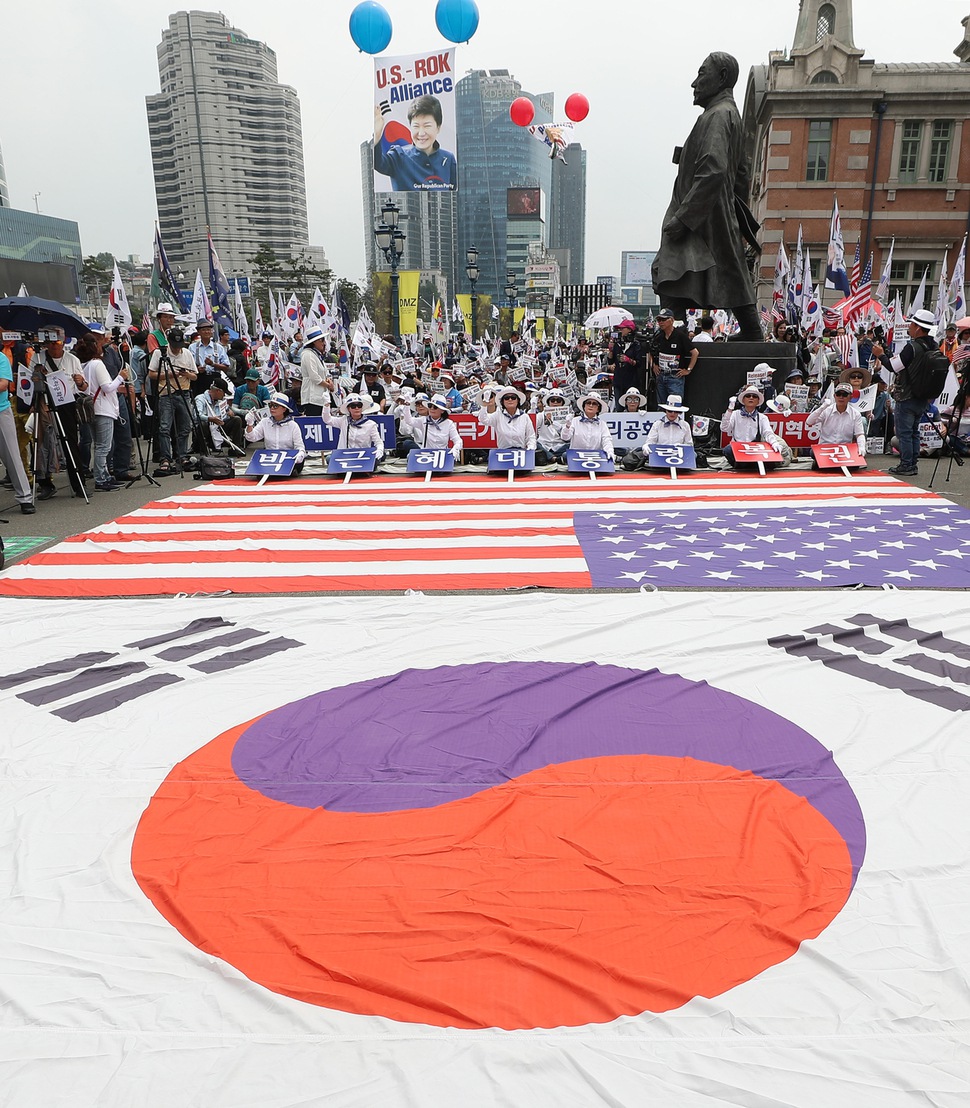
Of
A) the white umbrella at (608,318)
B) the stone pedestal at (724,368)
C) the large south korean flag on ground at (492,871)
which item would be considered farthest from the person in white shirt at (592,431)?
the white umbrella at (608,318)

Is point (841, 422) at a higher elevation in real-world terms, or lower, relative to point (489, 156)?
lower

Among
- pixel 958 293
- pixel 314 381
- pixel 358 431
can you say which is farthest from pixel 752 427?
pixel 958 293

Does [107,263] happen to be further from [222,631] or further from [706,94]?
[222,631]

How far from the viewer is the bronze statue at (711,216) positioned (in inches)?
442

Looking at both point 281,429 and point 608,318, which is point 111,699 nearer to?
point 281,429

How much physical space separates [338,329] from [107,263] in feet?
224

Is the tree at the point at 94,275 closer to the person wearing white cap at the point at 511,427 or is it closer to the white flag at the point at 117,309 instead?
the white flag at the point at 117,309

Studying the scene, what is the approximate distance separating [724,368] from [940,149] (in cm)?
3250

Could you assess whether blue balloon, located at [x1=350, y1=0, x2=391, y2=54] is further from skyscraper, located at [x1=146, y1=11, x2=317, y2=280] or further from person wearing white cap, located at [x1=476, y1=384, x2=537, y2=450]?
skyscraper, located at [x1=146, y1=11, x2=317, y2=280]

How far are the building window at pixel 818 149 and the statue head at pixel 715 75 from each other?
28991 millimetres

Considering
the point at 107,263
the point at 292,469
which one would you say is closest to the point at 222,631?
the point at 292,469

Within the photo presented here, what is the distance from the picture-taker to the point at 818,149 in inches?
1411

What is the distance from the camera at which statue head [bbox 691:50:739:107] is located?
11.2 m

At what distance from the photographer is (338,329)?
2531 centimetres
